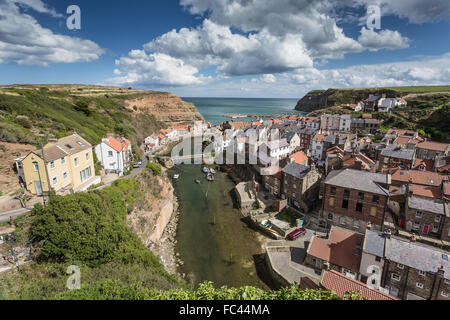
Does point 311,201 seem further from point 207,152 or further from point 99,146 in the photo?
point 207,152

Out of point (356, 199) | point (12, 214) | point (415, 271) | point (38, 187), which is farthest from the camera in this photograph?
point (356, 199)

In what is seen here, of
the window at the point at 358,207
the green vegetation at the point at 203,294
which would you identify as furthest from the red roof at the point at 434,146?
the green vegetation at the point at 203,294

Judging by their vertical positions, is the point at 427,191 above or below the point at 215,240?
above

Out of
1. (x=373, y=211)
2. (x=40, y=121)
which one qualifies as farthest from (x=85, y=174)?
(x=373, y=211)

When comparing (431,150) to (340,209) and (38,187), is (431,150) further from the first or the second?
(38,187)

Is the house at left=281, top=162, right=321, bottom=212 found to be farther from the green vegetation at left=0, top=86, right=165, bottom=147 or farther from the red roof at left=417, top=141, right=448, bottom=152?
the green vegetation at left=0, top=86, right=165, bottom=147

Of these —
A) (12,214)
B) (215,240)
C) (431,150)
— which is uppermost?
(431,150)
